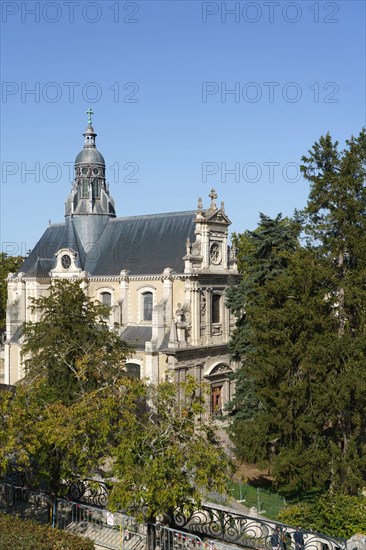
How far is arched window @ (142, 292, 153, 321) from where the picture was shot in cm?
A: 3931

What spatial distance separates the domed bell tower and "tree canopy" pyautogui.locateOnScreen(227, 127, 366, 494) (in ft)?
70.8

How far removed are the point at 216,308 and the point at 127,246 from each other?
764 cm

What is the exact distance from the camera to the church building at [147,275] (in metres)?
37.0

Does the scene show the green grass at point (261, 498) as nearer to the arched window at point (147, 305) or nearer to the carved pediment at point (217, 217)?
the arched window at point (147, 305)

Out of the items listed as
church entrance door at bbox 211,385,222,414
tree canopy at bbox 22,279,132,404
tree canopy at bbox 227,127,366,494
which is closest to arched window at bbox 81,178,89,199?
tree canopy at bbox 22,279,132,404

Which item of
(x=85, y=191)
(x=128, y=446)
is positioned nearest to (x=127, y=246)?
(x=85, y=191)

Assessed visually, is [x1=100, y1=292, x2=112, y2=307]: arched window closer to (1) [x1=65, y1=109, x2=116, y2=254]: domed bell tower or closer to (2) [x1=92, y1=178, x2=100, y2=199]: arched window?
(1) [x1=65, y1=109, x2=116, y2=254]: domed bell tower

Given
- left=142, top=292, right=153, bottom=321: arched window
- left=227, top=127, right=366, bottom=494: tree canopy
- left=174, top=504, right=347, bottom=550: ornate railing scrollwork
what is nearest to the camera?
left=174, top=504, right=347, bottom=550: ornate railing scrollwork

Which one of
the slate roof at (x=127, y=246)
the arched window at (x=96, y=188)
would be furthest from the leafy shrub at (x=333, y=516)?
the arched window at (x=96, y=188)

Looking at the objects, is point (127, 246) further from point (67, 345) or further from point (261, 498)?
point (261, 498)

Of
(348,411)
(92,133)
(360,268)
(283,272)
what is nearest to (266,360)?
(348,411)

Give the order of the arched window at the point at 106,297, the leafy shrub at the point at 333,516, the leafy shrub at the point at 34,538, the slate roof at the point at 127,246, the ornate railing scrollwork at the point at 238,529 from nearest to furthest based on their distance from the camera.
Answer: the leafy shrub at the point at 34,538 → the ornate railing scrollwork at the point at 238,529 → the leafy shrub at the point at 333,516 → the slate roof at the point at 127,246 → the arched window at the point at 106,297

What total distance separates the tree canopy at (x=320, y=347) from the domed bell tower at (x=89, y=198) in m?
21.6

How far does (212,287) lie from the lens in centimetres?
3884
